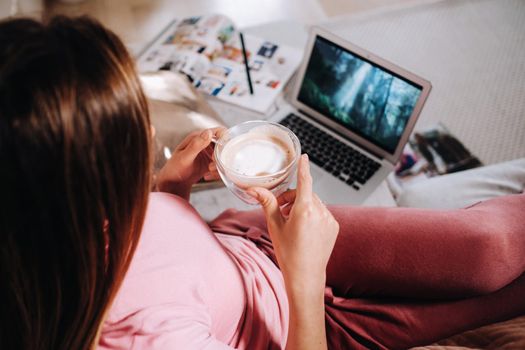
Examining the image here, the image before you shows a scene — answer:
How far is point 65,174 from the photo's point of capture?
45 cm

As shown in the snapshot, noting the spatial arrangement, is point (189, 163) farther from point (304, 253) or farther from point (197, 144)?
point (304, 253)

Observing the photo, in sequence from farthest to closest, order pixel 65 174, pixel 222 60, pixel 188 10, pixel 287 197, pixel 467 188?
pixel 188 10, pixel 222 60, pixel 467 188, pixel 287 197, pixel 65 174

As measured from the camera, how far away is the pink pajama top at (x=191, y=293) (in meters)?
0.62

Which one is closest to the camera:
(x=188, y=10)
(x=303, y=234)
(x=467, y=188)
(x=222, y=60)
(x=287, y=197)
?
(x=303, y=234)

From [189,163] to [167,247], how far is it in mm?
199

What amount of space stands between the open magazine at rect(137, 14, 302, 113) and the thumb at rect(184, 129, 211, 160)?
550 mm

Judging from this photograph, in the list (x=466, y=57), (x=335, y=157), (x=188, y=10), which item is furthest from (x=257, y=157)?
(x=188, y=10)

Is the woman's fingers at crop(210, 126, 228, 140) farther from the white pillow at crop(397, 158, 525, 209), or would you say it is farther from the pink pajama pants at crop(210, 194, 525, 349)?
the white pillow at crop(397, 158, 525, 209)

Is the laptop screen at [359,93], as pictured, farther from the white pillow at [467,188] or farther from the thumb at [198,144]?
the thumb at [198,144]

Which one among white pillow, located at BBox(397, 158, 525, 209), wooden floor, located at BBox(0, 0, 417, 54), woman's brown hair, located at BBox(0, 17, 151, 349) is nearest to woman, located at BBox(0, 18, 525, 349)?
woman's brown hair, located at BBox(0, 17, 151, 349)

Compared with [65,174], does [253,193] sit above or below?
below

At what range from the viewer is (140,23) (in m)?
2.39

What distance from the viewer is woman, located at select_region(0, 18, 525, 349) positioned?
44cm

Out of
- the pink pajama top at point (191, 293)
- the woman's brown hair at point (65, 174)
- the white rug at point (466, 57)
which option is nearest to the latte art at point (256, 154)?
the pink pajama top at point (191, 293)
